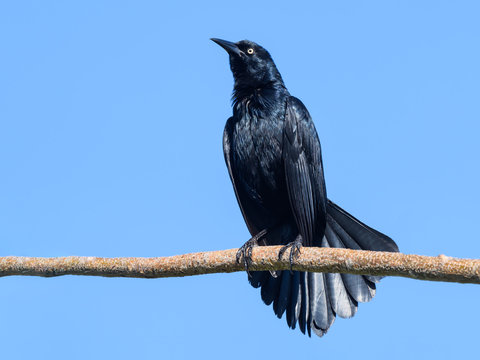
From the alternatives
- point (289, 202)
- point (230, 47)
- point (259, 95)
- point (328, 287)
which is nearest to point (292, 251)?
point (328, 287)

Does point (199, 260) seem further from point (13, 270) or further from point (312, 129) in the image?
point (312, 129)

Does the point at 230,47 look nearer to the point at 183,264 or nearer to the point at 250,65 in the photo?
the point at 250,65

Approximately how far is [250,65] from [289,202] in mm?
1441

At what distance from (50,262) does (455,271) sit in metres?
2.46

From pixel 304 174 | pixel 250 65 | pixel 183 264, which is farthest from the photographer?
pixel 250 65

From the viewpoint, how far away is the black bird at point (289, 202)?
4.95 meters

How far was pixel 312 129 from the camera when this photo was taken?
5.54 meters

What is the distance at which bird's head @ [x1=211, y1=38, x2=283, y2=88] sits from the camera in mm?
5855

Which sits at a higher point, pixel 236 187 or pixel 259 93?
pixel 259 93

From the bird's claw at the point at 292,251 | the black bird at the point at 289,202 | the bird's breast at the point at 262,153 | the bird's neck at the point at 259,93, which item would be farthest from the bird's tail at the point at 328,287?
the bird's neck at the point at 259,93

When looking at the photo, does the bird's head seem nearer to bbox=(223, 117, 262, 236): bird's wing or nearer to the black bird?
the black bird

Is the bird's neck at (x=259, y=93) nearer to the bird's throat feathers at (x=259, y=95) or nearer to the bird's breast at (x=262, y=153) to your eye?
the bird's throat feathers at (x=259, y=95)

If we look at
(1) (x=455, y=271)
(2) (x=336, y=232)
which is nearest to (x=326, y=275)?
(2) (x=336, y=232)

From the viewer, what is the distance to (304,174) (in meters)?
5.28
